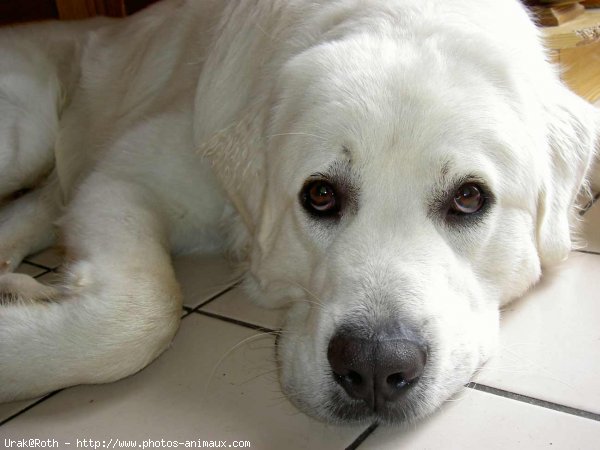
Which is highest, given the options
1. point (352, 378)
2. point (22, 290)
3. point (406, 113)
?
point (406, 113)

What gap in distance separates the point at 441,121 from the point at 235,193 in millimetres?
701

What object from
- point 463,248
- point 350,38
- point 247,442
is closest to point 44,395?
point 247,442

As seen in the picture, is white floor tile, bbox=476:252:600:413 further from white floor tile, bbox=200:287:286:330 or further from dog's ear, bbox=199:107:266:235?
dog's ear, bbox=199:107:266:235

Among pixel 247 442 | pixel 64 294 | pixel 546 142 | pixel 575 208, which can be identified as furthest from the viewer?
pixel 575 208

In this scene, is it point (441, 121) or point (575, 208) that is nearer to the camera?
point (441, 121)

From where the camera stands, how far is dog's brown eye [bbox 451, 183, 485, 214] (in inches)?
65.7

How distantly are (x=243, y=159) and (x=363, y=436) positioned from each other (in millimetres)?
879

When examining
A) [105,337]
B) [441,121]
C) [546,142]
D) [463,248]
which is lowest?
[105,337]

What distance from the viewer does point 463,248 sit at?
5.55ft

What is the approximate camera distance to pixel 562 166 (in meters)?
1.94

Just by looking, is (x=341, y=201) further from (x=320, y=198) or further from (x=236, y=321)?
(x=236, y=321)

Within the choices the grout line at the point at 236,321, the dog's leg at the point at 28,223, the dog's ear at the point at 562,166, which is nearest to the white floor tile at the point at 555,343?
the dog's ear at the point at 562,166

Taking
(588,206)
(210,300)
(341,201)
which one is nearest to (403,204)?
(341,201)

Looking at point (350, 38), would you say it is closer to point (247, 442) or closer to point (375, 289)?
point (375, 289)
